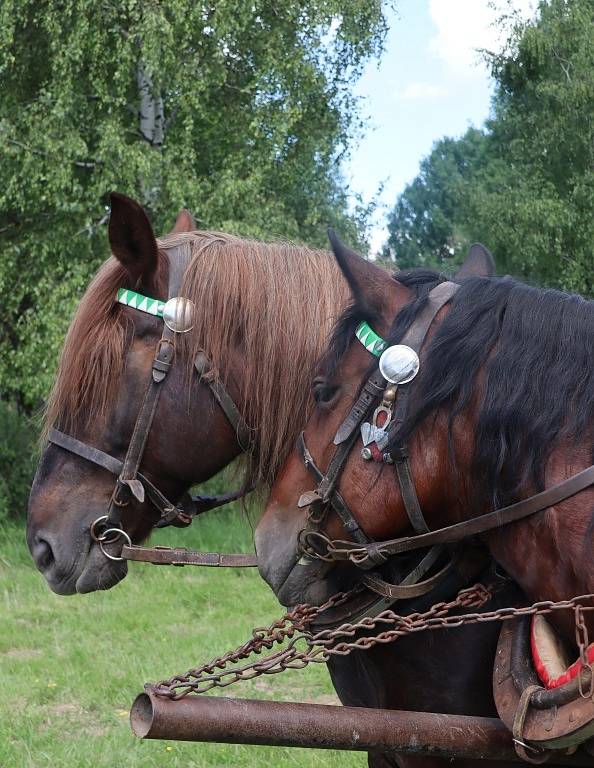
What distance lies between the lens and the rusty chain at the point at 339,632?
5.59 ft

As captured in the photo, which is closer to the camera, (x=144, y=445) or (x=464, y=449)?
(x=464, y=449)

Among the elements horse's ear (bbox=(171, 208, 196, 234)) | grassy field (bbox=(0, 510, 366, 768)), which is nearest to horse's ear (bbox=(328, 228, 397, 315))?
horse's ear (bbox=(171, 208, 196, 234))

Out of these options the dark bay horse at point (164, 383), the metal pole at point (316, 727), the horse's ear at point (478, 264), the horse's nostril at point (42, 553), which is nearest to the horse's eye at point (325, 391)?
the dark bay horse at point (164, 383)

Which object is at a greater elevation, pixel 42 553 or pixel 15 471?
pixel 42 553

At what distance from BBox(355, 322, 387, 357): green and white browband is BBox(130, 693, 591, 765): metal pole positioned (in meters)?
0.77

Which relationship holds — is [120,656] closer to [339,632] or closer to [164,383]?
[164,383]

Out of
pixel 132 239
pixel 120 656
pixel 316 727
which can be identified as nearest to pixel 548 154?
pixel 120 656

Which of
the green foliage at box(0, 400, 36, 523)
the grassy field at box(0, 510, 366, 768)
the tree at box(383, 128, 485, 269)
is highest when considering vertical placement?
the tree at box(383, 128, 485, 269)

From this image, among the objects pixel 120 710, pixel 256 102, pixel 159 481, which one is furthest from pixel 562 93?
pixel 159 481

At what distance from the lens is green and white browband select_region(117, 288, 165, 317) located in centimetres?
243

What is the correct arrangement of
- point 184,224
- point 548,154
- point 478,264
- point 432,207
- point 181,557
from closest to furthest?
point 181,557
point 478,264
point 184,224
point 548,154
point 432,207

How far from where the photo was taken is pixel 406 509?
6.26ft

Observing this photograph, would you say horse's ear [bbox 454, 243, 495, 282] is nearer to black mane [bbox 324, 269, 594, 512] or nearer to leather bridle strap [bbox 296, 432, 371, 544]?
black mane [bbox 324, 269, 594, 512]

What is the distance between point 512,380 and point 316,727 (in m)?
0.81
